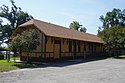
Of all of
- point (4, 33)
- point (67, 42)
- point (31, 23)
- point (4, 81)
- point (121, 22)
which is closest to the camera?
point (4, 81)

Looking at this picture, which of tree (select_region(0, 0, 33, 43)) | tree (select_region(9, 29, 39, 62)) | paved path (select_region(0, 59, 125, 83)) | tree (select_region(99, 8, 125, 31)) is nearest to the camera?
paved path (select_region(0, 59, 125, 83))

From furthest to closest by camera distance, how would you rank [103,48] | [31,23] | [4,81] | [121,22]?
1. [121,22]
2. [103,48]
3. [31,23]
4. [4,81]

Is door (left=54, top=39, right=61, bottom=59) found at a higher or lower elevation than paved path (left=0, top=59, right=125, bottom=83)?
higher

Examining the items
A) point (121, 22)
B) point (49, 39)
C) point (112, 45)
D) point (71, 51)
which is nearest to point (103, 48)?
point (112, 45)

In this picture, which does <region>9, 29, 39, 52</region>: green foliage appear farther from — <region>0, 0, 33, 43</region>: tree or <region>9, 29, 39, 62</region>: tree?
<region>0, 0, 33, 43</region>: tree

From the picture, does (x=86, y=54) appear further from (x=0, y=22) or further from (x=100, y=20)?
(x=100, y=20)

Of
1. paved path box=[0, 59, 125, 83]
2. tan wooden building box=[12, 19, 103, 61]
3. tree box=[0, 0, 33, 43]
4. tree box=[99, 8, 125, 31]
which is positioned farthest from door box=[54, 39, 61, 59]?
tree box=[99, 8, 125, 31]

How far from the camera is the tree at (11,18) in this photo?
180 feet

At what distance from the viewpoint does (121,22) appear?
73000 millimetres

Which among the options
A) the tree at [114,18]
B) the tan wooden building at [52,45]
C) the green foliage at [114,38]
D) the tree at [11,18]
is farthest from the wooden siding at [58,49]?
the tree at [114,18]

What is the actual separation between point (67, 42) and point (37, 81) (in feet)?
62.7

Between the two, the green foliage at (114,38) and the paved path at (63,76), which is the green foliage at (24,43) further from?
the green foliage at (114,38)

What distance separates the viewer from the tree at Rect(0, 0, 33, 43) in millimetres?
54906

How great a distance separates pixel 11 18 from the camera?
5688 cm
